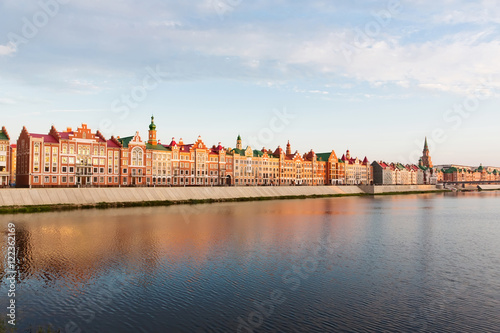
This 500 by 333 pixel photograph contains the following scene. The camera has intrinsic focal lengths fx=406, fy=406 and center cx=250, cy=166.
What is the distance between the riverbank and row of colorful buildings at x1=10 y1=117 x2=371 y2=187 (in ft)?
40.7

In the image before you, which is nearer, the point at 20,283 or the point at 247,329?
the point at 247,329

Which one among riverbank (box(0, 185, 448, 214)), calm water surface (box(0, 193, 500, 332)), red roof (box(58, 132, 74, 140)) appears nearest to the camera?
calm water surface (box(0, 193, 500, 332))

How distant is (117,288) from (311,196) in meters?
112

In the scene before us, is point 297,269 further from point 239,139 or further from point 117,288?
point 239,139

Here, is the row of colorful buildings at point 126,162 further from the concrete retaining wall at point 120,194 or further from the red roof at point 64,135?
the concrete retaining wall at point 120,194

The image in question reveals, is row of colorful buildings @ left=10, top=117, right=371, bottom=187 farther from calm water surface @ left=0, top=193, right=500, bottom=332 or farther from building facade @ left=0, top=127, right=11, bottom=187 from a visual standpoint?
calm water surface @ left=0, top=193, right=500, bottom=332

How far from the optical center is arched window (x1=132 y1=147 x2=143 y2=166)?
368 ft

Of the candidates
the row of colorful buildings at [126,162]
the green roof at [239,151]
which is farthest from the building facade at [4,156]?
the green roof at [239,151]

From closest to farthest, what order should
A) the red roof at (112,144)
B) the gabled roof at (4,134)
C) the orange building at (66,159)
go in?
the gabled roof at (4,134)
the orange building at (66,159)
the red roof at (112,144)

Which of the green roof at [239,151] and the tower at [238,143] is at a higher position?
the tower at [238,143]

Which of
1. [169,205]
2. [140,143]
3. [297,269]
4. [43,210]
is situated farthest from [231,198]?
[297,269]

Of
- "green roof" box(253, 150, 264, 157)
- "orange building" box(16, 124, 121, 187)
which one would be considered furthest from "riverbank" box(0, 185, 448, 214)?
"green roof" box(253, 150, 264, 157)

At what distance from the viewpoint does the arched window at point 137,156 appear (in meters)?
112

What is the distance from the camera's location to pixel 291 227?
178 feet
